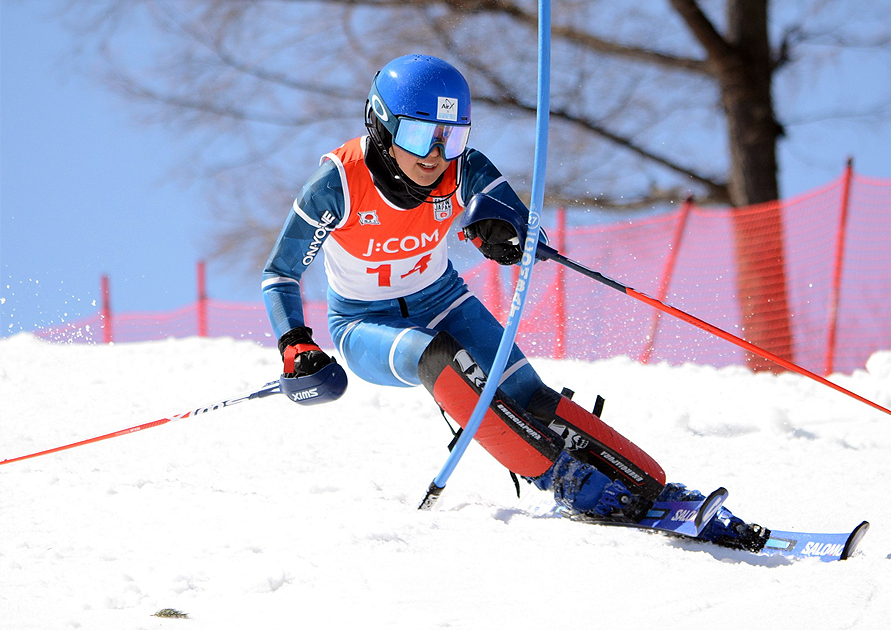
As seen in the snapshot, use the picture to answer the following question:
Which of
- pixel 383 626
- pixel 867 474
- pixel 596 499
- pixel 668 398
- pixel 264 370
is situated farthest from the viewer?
pixel 264 370

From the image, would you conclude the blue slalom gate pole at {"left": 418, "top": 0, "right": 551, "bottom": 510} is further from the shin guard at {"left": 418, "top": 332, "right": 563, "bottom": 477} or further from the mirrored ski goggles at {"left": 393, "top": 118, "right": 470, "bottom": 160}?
the mirrored ski goggles at {"left": 393, "top": 118, "right": 470, "bottom": 160}

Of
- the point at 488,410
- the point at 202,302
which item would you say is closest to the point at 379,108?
the point at 488,410

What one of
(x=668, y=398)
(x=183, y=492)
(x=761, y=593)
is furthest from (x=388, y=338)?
(x=668, y=398)

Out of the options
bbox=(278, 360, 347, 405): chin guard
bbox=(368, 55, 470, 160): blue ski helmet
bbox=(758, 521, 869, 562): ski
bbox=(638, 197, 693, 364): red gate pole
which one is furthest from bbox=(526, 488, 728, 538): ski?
bbox=(638, 197, 693, 364): red gate pole

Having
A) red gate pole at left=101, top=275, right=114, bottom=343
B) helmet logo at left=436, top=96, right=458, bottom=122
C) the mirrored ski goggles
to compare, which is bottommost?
red gate pole at left=101, top=275, right=114, bottom=343

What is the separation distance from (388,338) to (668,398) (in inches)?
105

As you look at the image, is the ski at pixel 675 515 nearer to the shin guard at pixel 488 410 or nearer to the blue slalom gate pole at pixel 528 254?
the shin guard at pixel 488 410

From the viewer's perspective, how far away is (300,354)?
8.98 feet

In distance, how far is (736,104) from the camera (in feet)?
32.4

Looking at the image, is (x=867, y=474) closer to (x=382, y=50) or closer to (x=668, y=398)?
(x=668, y=398)

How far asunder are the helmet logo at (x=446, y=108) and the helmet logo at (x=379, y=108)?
0.61ft

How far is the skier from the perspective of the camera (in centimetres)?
271

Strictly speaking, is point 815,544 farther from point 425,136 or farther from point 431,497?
point 425,136

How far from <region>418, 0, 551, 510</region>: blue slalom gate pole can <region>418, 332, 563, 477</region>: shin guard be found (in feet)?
0.13
